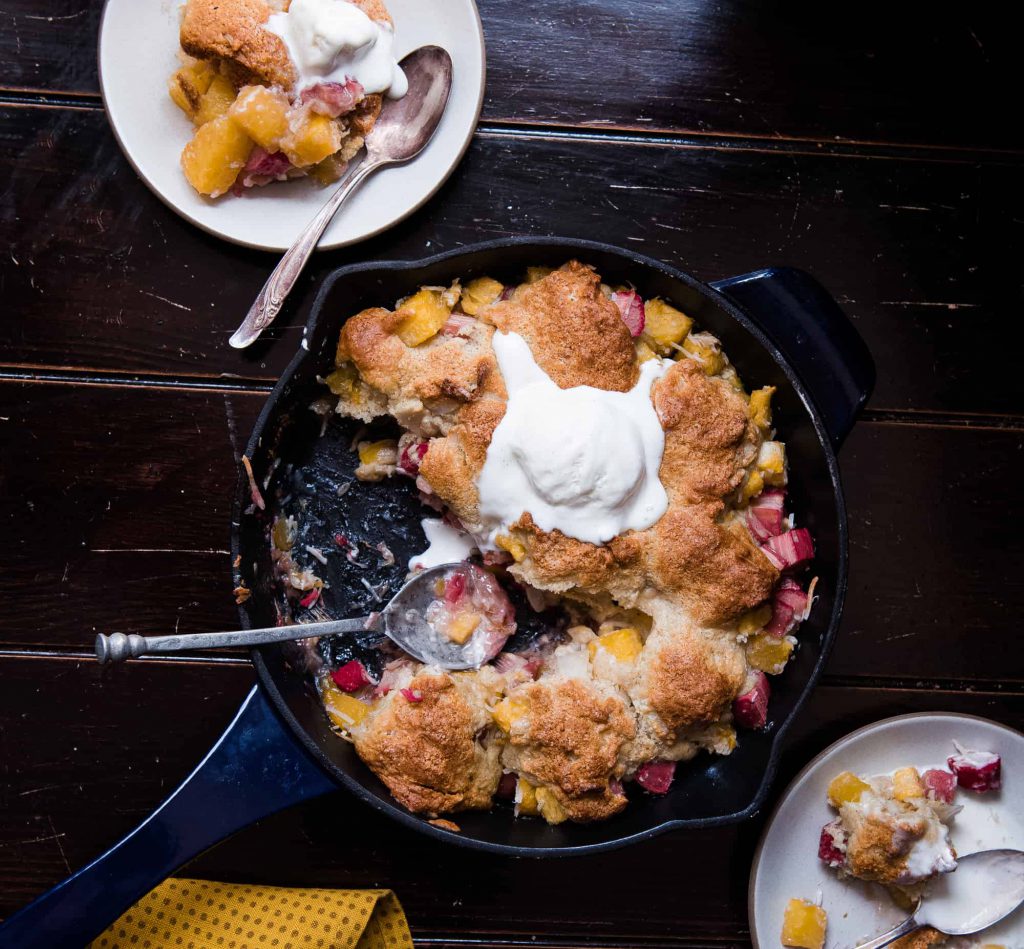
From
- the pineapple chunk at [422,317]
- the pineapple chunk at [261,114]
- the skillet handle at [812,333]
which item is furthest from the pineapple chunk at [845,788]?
the pineapple chunk at [261,114]

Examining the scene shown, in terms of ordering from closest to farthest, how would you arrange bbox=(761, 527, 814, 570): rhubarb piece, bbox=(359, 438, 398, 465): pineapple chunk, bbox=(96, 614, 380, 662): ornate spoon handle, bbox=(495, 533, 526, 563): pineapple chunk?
bbox=(96, 614, 380, 662): ornate spoon handle
bbox=(495, 533, 526, 563): pineapple chunk
bbox=(761, 527, 814, 570): rhubarb piece
bbox=(359, 438, 398, 465): pineapple chunk

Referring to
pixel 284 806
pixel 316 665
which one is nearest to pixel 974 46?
pixel 316 665

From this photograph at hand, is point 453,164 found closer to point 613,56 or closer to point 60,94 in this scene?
point 613,56

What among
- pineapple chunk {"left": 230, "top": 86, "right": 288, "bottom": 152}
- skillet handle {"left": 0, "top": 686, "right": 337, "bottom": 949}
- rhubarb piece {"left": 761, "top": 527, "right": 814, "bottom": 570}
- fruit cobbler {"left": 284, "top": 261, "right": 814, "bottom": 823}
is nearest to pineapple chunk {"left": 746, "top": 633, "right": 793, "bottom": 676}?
fruit cobbler {"left": 284, "top": 261, "right": 814, "bottom": 823}

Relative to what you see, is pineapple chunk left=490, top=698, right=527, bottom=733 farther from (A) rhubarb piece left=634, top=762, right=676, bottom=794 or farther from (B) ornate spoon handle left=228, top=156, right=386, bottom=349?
(B) ornate spoon handle left=228, top=156, right=386, bottom=349

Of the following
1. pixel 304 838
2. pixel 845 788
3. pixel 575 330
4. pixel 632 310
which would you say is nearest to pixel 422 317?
pixel 575 330

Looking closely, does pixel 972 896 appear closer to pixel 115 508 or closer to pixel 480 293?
pixel 480 293

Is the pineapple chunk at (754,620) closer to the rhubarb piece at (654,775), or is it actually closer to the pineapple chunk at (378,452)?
the rhubarb piece at (654,775)
